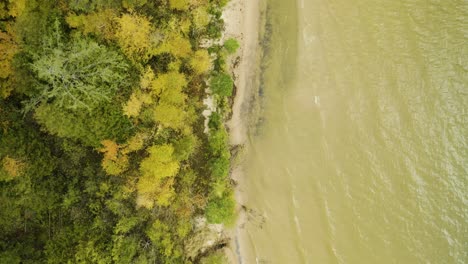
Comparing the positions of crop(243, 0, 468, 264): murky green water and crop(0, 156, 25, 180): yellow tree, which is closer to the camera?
crop(0, 156, 25, 180): yellow tree

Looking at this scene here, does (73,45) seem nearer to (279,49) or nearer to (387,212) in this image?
(279,49)

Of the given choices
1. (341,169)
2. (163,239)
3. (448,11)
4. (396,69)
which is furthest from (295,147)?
(448,11)

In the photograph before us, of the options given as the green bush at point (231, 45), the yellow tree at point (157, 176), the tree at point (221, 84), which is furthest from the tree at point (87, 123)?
the green bush at point (231, 45)

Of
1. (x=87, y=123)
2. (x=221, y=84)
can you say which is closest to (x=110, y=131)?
(x=87, y=123)

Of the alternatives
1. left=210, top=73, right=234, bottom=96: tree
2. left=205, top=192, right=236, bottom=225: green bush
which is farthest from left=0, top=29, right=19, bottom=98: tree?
left=205, top=192, right=236, bottom=225: green bush

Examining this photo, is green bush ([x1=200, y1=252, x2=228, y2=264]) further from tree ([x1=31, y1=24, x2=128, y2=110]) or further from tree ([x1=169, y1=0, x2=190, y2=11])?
tree ([x1=169, y1=0, x2=190, y2=11])

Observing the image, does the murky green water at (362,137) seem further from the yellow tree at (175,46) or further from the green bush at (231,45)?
the yellow tree at (175,46)
